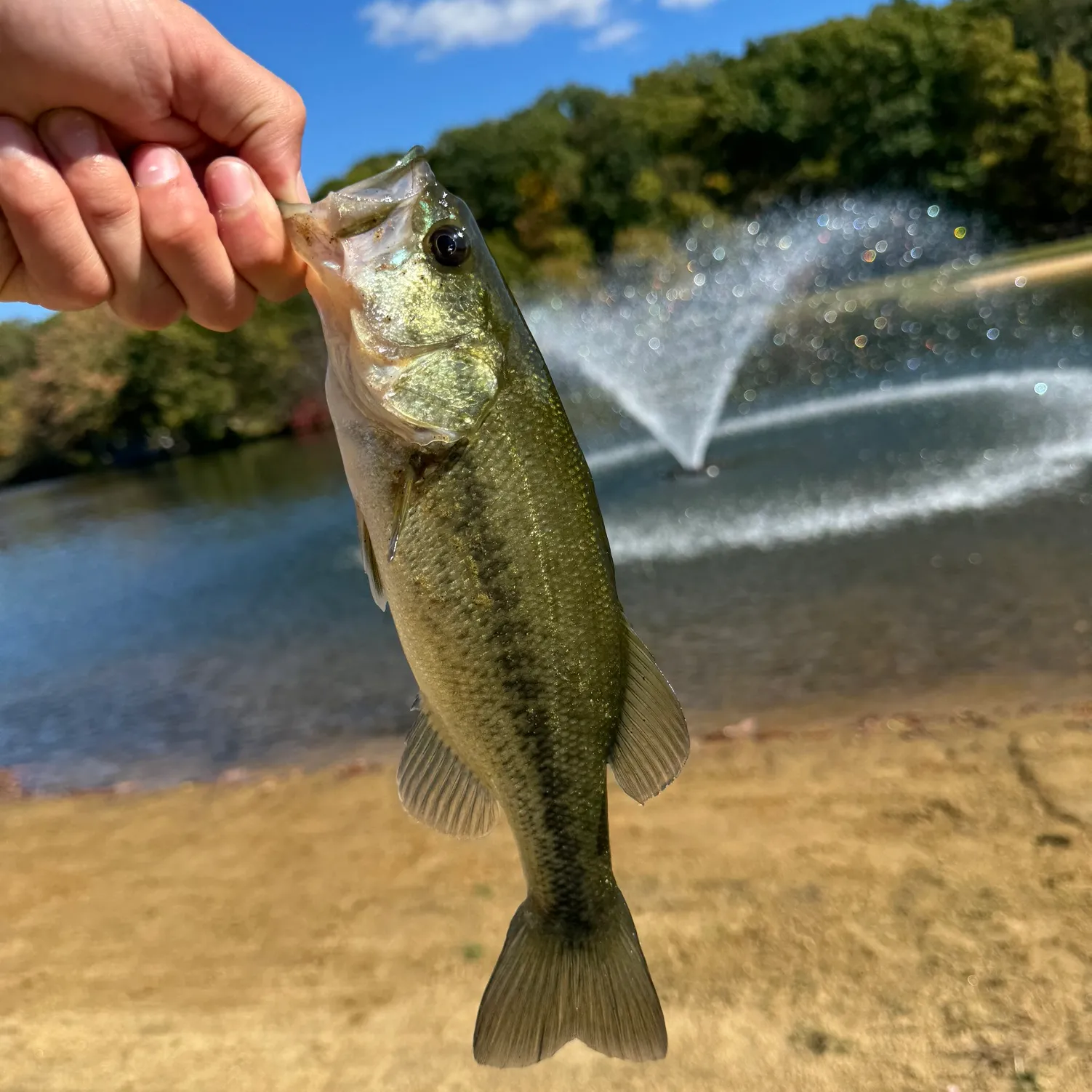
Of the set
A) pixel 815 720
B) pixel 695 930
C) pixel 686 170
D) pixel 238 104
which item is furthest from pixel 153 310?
pixel 686 170

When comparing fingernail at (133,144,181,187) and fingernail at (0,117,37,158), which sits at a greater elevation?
fingernail at (0,117,37,158)

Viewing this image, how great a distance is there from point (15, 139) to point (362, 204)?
0.80 metres

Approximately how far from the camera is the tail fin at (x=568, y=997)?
1.99 meters

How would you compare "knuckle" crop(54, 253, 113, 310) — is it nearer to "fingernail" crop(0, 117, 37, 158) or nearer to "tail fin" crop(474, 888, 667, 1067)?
"fingernail" crop(0, 117, 37, 158)

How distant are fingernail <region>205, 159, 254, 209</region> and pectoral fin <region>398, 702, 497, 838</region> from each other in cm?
125

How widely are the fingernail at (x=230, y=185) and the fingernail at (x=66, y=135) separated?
0.26 meters

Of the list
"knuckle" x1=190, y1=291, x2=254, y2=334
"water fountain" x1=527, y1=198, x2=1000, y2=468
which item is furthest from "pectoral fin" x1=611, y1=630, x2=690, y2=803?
"water fountain" x1=527, y1=198, x2=1000, y2=468

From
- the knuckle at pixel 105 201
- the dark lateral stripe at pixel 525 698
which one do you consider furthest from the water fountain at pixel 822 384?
the knuckle at pixel 105 201

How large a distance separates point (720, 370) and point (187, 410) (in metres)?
35.6

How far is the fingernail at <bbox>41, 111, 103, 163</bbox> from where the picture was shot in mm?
2023

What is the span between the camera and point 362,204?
188 centimetres

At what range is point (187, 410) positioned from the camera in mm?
47156

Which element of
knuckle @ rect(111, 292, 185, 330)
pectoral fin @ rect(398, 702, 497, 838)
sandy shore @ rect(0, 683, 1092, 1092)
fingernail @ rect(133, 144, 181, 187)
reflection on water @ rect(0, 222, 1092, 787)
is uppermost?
fingernail @ rect(133, 144, 181, 187)

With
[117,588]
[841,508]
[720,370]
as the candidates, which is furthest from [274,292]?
[720,370]
